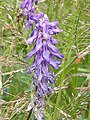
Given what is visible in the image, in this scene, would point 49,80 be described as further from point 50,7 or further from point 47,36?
point 50,7

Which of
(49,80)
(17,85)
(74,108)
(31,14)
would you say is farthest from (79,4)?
(17,85)

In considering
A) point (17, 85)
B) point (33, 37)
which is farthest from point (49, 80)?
point (17, 85)

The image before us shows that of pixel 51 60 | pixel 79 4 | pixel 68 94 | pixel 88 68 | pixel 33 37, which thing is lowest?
pixel 68 94

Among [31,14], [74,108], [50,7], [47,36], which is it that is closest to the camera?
[47,36]

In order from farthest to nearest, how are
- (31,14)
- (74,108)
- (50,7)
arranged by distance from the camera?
1. (50,7)
2. (74,108)
3. (31,14)

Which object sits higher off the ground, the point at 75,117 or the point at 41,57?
the point at 41,57

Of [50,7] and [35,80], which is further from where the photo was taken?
[50,7]
